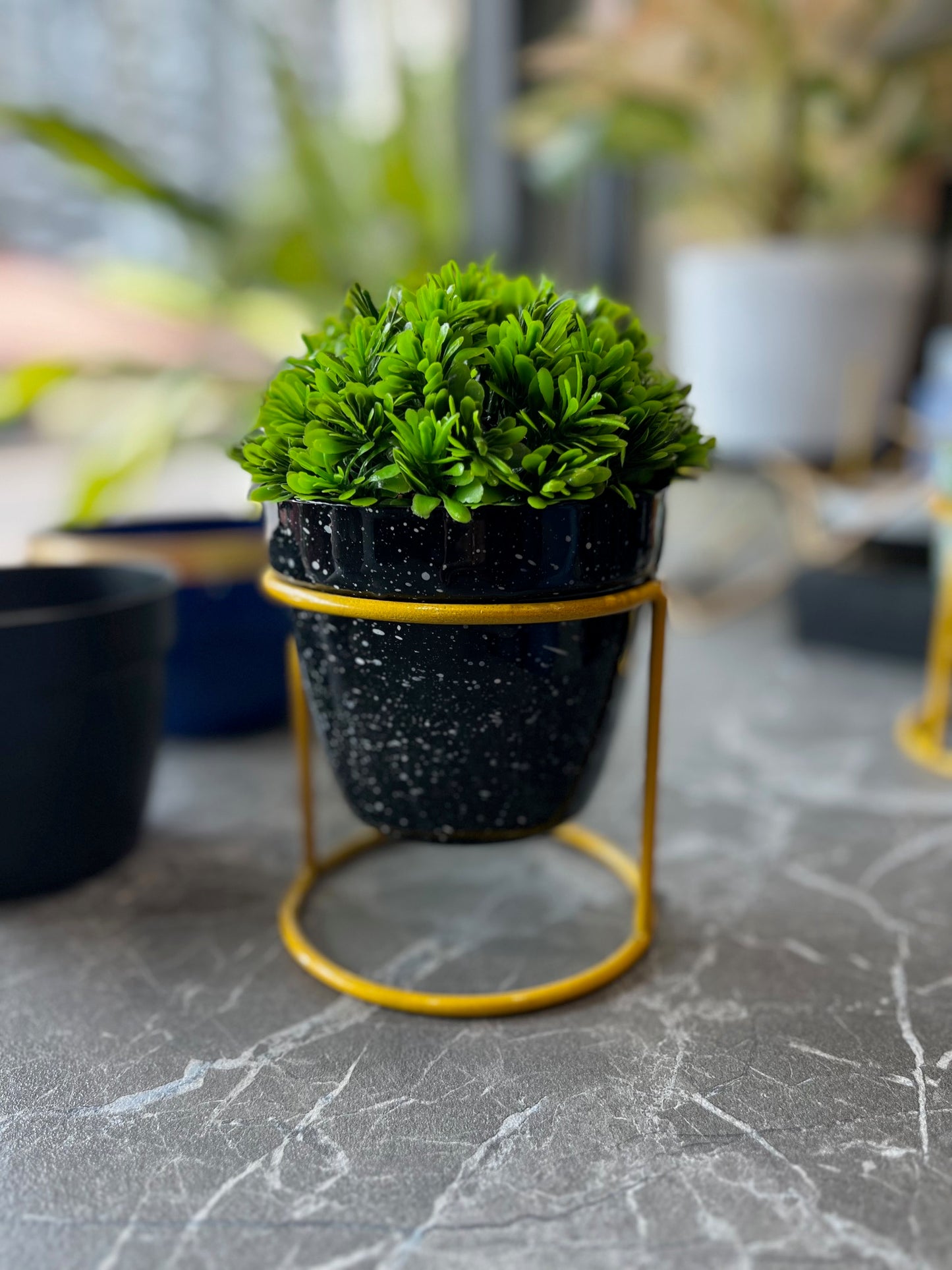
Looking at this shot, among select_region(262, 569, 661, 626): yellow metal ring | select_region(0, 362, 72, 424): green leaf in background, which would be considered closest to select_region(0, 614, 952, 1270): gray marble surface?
select_region(262, 569, 661, 626): yellow metal ring

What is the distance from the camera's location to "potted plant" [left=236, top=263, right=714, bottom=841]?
42 cm

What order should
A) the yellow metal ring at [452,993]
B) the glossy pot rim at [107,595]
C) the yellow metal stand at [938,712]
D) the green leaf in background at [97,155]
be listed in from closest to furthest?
the yellow metal ring at [452,993]
the glossy pot rim at [107,595]
the yellow metal stand at [938,712]
the green leaf in background at [97,155]

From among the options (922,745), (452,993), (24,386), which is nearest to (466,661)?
(452,993)

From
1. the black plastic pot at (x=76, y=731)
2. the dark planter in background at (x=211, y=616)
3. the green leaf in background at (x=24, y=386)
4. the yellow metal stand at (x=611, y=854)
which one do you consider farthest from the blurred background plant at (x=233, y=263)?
the yellow metal stand at (x=611, y=854)

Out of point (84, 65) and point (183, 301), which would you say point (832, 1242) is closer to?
point (183, 301)

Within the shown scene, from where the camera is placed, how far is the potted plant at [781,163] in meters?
1.17

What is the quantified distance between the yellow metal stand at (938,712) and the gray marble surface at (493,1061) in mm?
95

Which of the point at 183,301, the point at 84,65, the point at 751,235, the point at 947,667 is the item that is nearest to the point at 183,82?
the point at 84,65

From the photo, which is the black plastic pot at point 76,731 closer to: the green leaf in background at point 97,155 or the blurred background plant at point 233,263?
the blurred background plant at point 233,263

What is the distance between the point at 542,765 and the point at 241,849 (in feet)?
0.97

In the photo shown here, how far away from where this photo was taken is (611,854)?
2.15ft

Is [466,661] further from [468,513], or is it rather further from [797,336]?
[797,336]

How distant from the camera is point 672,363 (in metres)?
1.75

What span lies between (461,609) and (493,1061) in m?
0.22
